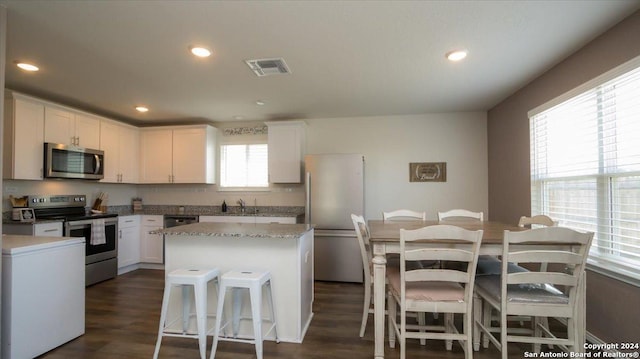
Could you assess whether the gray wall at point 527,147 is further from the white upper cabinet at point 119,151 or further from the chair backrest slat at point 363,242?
the white upper cabinet at point 119,151

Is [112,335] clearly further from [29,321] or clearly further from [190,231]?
[190,231]

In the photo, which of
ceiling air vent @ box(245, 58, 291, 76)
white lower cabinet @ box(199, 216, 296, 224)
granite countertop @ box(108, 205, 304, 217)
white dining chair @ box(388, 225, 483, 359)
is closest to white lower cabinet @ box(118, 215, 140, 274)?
granite countertop @ box(108, 205, 304, 217)

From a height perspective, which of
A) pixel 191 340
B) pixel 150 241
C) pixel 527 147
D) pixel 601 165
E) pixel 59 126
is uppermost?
pixel 59 126

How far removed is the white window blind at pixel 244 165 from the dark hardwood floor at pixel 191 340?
2131 mm

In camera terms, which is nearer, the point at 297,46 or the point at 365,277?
the point at 297,46

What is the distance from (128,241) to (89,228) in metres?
0.70

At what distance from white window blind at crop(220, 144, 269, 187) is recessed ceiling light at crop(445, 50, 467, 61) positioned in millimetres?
3170

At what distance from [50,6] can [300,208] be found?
3.60 metres

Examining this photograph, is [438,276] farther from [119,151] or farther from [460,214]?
[119,151]

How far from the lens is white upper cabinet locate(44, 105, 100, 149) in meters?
3.56

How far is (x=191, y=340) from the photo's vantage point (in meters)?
2.46

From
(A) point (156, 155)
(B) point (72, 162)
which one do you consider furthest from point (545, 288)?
(A) point (156, 155)

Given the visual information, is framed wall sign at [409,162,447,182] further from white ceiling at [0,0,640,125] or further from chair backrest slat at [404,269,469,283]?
chair backrest slat at [404,269,469,283]

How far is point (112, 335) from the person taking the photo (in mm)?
2518
